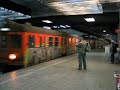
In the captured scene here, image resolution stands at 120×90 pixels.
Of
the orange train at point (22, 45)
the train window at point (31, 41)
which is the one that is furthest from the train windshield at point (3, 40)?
the train window at point (31, 41)

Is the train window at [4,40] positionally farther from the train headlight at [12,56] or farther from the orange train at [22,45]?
the train headlight at [12,56]

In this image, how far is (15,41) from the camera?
1340 centimetres

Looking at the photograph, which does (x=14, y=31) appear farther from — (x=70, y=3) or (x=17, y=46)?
(x=70, y=3)

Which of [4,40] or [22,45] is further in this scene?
[4,40]

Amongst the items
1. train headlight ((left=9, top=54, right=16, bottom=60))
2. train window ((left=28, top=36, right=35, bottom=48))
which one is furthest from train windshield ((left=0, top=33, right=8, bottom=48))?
train window ((left=28, top=36, right=35, bottom=48))

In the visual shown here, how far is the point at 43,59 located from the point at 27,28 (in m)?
3.53

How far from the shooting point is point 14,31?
13320 millimetres

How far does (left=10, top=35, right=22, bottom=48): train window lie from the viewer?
13236mm

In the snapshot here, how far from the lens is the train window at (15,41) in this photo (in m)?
13.2

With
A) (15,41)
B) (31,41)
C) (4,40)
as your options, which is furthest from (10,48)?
(31,41)

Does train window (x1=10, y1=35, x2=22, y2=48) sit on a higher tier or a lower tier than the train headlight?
higher

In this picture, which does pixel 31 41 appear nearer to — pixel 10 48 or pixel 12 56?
pixel 10 48

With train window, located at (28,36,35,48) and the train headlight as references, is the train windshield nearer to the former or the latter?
the train headlight

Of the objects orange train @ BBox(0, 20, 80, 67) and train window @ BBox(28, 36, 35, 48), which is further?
train window @ BBox(28, 36, 35, 48)
